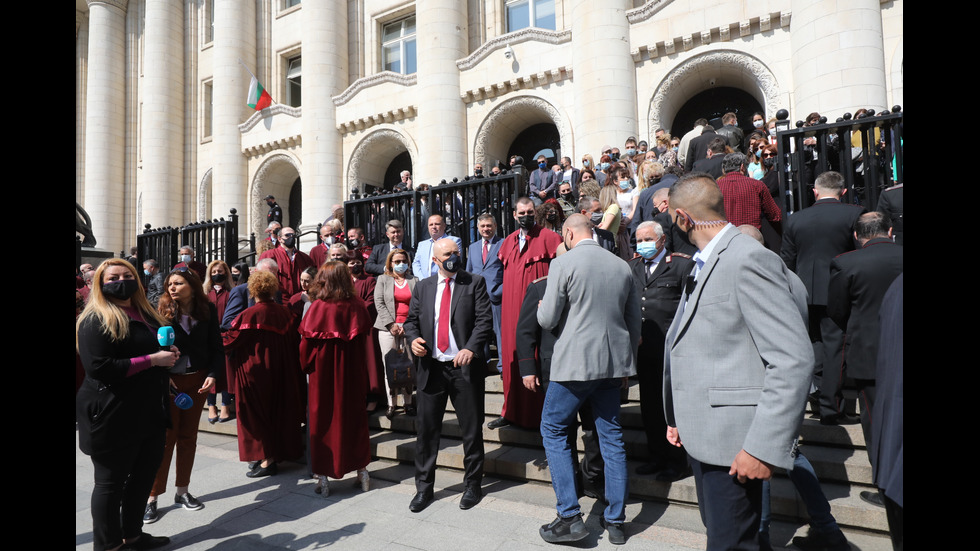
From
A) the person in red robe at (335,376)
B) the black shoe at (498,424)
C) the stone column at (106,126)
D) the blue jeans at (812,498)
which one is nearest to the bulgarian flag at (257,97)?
the stone column at (106,126)

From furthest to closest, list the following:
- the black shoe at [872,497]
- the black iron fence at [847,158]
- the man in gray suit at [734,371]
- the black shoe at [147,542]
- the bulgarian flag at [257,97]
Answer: the bulgarian flag at [257,97]
the black iron fence at [847,158]
the black shoe at [147,542]
the black shoe at [872,497]
the man in gray suit at [734,371]

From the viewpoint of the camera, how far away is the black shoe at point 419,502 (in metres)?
4.25

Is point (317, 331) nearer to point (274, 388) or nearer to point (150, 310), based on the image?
point (274, 388)

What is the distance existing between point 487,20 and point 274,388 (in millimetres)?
14505

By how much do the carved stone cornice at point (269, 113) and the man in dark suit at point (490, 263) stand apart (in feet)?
50.7

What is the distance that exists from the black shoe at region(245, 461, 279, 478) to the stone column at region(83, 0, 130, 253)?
24317 mm

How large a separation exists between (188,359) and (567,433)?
3136 mm

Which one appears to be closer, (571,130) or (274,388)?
(274,388)

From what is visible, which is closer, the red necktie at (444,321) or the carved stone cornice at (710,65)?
the red necktie at (444,321)

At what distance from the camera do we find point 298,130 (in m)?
19.9

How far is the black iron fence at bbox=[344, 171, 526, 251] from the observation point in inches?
299

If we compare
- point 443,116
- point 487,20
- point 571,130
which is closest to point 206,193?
point 443,116

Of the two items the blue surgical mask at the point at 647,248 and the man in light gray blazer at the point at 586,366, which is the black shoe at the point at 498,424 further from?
the blue surgical mask at the point at 647,248

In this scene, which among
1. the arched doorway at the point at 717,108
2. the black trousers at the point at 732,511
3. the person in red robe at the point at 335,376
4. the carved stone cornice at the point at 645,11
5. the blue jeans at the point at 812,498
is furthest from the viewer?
the arched doorway at the point at 717,108
